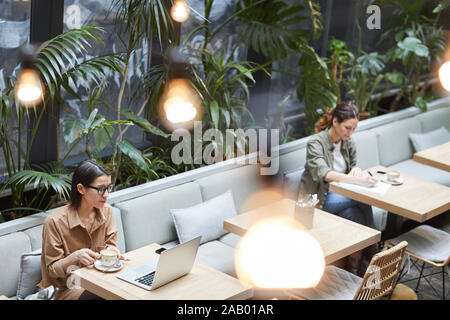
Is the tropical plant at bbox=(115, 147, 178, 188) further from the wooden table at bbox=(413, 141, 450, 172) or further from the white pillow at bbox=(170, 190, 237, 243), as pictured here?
the wooden table at bbox=(413, 141, 450, 172)

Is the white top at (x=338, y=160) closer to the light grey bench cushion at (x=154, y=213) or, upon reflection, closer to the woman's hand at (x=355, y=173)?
the woman's hand at (x=355, y=173)

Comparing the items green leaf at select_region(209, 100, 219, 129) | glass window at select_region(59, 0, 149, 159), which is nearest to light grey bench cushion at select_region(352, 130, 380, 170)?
green leaf at select_region(209, 100, 219, 129)

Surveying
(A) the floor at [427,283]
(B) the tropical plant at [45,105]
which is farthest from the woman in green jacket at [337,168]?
(B) the tropical plant at [45,105]

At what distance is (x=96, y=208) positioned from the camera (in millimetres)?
3811

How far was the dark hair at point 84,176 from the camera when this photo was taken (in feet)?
11.9

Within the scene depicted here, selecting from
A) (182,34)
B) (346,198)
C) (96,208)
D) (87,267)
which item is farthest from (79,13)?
(346,198)

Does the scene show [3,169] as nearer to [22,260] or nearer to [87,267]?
[22,260]

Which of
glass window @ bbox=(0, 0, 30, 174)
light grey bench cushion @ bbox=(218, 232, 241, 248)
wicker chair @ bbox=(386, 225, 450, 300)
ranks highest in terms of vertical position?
glass window @ bbox=(0, 0, 30, 174)

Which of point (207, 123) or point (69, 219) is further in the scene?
point (207, 123)

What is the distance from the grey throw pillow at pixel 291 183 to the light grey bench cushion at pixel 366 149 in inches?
37.1

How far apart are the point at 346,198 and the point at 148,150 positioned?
1589 mm

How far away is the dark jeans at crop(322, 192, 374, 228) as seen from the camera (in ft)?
16.8

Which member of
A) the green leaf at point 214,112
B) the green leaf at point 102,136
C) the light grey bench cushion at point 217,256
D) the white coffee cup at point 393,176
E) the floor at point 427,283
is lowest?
the floor at point 427,283

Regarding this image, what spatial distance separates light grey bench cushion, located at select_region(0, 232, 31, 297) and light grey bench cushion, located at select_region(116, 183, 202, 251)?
2.45ft
